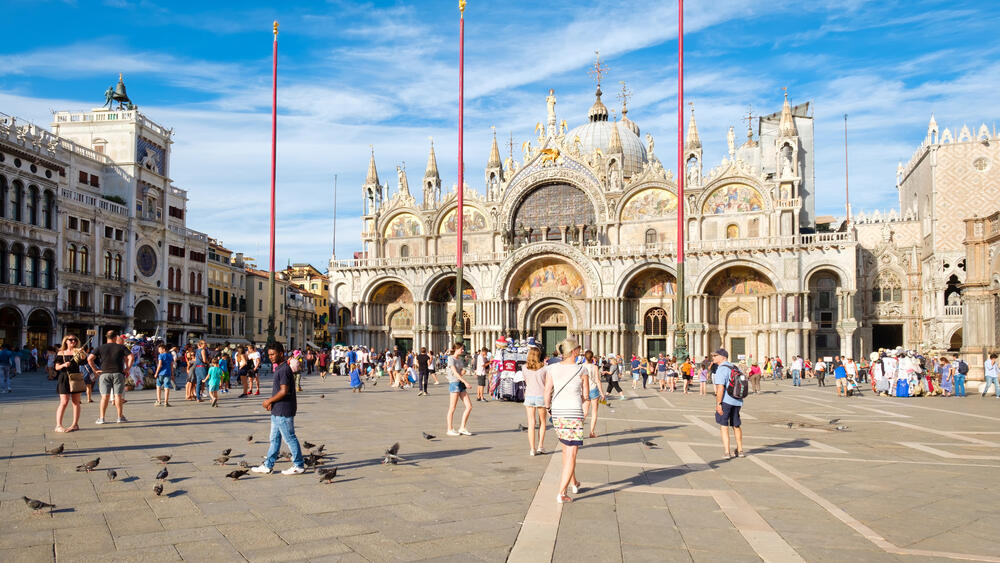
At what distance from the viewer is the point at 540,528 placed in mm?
6949

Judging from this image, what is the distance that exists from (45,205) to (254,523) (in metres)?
40.9

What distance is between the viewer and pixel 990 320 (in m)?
29.4

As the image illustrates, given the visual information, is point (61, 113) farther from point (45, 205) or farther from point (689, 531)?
point (689, 531)

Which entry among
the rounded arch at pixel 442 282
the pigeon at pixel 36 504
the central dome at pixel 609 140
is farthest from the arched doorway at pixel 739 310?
the pigeon at pixel 36 504

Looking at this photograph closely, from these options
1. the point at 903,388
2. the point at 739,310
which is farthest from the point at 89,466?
the point at 739,310

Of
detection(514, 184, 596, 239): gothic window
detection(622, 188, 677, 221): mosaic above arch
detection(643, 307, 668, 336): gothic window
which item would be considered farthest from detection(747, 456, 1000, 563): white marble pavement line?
detection(514, 184, 596, 239): gothic window

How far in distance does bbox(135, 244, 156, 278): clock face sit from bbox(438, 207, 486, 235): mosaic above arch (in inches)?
746

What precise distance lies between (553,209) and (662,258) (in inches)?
370

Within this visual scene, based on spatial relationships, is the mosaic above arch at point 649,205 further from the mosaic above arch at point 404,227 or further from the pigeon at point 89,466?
the pigeon at point 89,466

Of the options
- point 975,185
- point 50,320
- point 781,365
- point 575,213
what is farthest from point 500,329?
point 975,185

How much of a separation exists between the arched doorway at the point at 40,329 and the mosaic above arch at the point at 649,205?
33679 millimetres

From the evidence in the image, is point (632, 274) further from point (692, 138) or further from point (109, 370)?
point (109, 370)

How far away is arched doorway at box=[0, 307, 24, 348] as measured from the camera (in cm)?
3844

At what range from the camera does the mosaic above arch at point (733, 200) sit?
4647 centimetres
